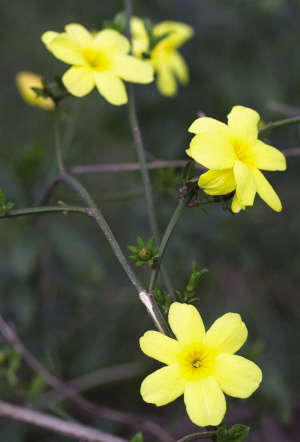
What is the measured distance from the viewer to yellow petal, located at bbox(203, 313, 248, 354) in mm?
752

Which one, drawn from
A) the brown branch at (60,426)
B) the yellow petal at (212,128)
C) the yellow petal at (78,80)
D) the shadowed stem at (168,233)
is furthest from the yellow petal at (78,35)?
the brown branch at (60,426)

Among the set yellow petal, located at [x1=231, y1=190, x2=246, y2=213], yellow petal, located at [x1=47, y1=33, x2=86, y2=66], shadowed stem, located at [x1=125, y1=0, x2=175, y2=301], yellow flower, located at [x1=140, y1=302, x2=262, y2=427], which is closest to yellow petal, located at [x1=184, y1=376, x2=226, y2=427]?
yellow flower, located at [x1=140, y1=302, x2=262, y2=427]

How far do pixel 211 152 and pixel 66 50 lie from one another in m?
0.53

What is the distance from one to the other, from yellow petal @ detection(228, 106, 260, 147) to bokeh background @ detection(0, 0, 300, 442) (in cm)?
105

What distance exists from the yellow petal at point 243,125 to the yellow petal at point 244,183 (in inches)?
5.0

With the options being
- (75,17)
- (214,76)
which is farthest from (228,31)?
(75,17)

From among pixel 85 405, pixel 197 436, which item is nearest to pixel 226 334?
pixel 197 436

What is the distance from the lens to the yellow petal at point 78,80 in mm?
A: 1002

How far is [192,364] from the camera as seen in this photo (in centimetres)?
76

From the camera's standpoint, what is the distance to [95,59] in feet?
3.70

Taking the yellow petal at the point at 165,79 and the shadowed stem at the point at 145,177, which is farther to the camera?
the yellow petal at the point at 165,79

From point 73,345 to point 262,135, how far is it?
176 centimetres

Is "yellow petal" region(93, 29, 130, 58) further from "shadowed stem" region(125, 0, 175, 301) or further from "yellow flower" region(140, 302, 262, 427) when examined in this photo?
"yellow flower" region(140, 302, 262, 427)

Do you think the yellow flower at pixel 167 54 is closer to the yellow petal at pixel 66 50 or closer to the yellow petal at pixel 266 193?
the yellow petal at pixel 66 50
